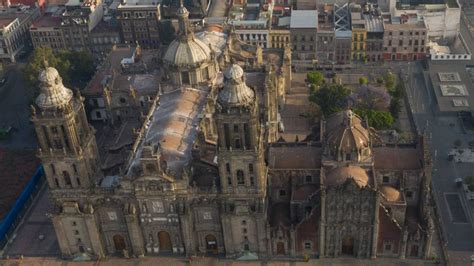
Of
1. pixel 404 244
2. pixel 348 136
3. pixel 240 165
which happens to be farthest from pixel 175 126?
pixel 404 244

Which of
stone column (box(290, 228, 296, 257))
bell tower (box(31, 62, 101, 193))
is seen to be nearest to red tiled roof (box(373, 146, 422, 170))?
stone column (box(290, 228, 296, 257))

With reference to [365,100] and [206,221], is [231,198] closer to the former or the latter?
[206,221]

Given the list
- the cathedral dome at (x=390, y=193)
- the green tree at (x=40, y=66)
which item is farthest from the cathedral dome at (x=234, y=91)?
the green tree at (x=40, y=66)

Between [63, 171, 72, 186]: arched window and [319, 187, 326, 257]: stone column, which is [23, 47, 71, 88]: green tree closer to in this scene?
[63, 171, 72, 186]: arched window

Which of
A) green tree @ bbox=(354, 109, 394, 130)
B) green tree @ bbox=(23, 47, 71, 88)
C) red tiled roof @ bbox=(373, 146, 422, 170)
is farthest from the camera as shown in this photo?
green tree @ bbox=(23, 47, 71, 88)

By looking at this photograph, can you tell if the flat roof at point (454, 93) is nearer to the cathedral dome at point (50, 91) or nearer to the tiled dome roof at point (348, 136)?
the tiled dome roof at point (348, 136)

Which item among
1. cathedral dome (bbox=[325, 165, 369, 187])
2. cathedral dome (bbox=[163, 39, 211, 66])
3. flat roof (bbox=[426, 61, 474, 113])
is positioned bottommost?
flat roof (bbox=[426, 61, 474, 113])
